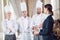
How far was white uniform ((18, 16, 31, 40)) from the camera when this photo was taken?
4.91 feet

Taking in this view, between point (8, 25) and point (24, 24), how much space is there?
0.15 meters

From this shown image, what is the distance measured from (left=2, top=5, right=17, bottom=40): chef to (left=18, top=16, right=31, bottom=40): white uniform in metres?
0.06

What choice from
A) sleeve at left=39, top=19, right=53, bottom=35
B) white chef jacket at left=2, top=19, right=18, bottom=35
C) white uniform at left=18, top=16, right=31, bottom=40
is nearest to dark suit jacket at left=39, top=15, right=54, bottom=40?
sleeve at left=39, top=19, right=53, bottom=35

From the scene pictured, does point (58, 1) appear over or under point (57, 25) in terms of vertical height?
over

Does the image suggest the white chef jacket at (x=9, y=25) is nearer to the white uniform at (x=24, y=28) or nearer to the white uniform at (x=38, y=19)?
the white uniform at (x=24, y=28)

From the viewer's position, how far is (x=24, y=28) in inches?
59.4

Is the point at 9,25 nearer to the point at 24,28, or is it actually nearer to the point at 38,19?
the point at 24,28

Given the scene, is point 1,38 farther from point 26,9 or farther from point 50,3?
point 50,3

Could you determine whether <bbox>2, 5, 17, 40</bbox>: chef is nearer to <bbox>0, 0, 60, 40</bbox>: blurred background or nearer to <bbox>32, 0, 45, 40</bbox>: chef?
<bbox>0, 0, 60, 40</bbox>: blurred background

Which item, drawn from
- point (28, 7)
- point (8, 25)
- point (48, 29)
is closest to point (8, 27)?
point (8, 25)

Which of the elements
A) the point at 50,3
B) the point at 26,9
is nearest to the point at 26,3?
the point at 26,9

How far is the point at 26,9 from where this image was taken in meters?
1.50

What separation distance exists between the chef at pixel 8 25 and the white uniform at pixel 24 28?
0.19 ft

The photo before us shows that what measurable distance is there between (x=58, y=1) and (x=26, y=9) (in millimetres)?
291
